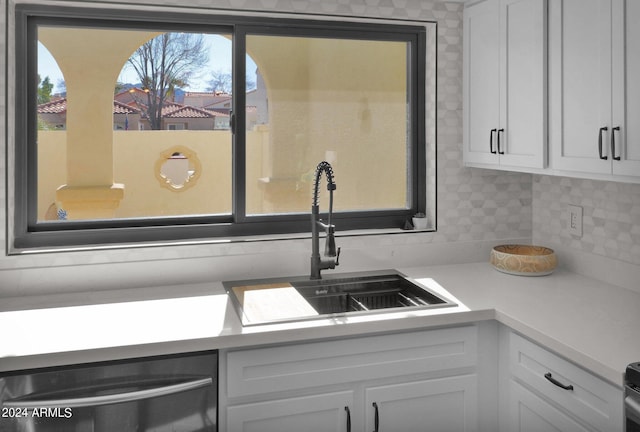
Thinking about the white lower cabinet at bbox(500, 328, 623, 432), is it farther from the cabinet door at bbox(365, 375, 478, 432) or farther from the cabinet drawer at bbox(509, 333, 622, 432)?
the cabinet door at bbox(365, 375, 478, 432)

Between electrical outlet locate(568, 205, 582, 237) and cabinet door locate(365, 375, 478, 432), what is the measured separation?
35.9 inches

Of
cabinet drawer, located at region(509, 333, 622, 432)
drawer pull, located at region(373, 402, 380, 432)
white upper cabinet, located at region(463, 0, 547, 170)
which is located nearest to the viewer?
cabinet drawer, located at region(509, 333, 622, 432)

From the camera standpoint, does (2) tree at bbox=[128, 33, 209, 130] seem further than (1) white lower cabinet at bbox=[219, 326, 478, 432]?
Yes

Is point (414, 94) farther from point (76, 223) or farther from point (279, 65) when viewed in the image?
point (76, 223)

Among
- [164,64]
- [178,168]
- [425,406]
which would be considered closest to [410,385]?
[425,406]

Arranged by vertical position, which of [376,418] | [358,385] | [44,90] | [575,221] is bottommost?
[376,418]

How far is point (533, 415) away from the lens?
1910mm

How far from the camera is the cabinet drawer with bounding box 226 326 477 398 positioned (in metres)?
1.84

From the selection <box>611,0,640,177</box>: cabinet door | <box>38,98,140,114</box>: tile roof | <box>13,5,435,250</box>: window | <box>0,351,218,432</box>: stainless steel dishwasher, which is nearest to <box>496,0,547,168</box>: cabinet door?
<box>611,0,640,177</box>: cabinet door

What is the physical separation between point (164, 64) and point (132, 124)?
0.30 m

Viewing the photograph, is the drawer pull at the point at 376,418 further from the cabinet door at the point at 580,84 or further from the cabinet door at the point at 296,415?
the cabinet door at the point at 580,84

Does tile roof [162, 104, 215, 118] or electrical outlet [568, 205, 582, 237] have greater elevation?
tile roof [162, 104, 215, 118]

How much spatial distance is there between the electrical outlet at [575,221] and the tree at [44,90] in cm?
229

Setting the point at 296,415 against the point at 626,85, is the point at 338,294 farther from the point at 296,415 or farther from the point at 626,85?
the point at 626,85
